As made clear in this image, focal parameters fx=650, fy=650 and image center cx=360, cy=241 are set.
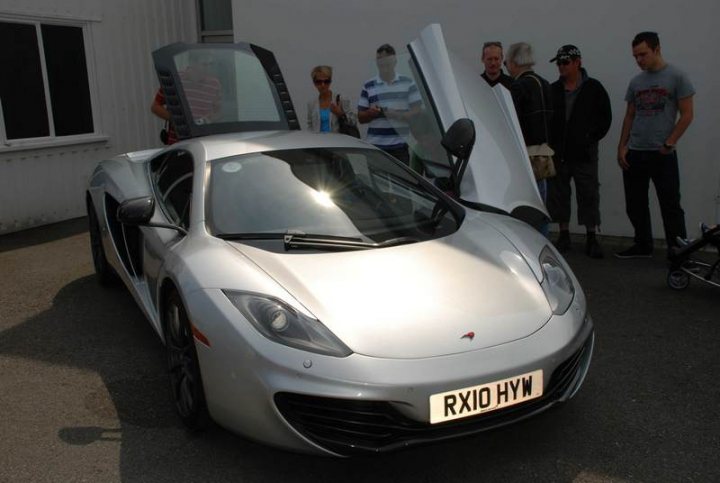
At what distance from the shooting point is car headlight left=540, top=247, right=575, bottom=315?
2.71 m

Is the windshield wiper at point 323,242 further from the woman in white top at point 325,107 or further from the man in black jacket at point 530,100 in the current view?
the woman in white top at point 325,107

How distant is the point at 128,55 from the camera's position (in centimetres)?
842

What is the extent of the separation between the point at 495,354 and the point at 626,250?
3985 mm

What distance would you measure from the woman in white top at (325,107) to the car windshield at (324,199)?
2.28 metres

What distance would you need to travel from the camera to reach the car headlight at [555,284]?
107 inches

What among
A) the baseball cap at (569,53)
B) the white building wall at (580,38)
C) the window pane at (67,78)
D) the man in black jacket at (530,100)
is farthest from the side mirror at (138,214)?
the window pane at (67,78)

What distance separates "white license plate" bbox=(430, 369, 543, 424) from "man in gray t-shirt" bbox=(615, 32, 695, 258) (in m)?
3.41

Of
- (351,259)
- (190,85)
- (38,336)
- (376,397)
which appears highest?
(190,85)

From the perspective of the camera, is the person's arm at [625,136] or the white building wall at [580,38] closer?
the person's arm at [625,136]

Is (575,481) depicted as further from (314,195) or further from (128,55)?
(128,55)

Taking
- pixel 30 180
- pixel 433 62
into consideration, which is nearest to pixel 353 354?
pixel 433 62

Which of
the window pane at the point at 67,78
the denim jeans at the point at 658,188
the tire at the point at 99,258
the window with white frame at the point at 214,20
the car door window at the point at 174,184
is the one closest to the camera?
the car door window at the point at 174,184

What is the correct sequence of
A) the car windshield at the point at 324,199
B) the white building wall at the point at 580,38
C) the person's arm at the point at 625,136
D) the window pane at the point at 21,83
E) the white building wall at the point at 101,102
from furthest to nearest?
the white building wall at the point at 101,102 → the window pane at the point at 21,83 → the white building wall at the point at 580,38 → the person's arm at the point at 625,136 → the car windshield at the point at 324,199

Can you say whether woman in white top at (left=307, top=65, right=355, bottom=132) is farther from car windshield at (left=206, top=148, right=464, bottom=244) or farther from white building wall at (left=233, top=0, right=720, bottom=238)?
car windshield at (left=206, top=148, right=464, bottom=244)
